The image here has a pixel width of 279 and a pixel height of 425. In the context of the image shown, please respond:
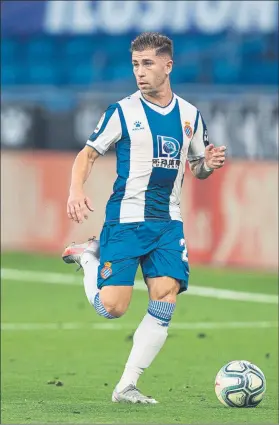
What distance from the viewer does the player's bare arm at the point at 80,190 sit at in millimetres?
7801

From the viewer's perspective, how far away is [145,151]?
8164 mm

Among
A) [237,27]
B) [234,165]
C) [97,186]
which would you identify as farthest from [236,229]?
[237,27]

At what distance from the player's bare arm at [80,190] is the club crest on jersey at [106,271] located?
1.38 feet

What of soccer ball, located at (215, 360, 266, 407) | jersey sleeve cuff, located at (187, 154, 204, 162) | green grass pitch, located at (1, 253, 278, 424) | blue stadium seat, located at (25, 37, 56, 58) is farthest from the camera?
blue stadium seat, located at (25, 37, 56, 58)

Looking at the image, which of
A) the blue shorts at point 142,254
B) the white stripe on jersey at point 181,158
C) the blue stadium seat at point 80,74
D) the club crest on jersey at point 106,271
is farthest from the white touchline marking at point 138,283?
the blue stadium seat at point 80,74

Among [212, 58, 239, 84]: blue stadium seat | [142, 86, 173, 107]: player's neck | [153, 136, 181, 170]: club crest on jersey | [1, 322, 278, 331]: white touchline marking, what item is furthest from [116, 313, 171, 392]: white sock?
[212, 58, 239, 84]: blue stadium seat

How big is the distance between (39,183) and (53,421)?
12.8 meters

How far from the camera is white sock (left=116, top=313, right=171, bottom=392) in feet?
26.6

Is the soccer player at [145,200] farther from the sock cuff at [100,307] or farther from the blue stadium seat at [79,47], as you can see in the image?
the blue stadium seat at [79,47]

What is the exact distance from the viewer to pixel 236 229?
17.9m

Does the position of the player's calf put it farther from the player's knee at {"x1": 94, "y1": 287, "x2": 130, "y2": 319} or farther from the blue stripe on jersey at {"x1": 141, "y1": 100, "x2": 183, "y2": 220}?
the blue stripe on jersey at {"x1": 141, "y1": 100, "x2": 183, "y2": 220}

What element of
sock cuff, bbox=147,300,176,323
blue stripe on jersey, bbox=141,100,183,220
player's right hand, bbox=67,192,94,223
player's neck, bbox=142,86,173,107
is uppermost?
player's neck, bbox=142,86,173,107

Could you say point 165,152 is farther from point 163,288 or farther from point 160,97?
point 163,288

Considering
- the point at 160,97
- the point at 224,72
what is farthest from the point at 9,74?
the point at 160,97
